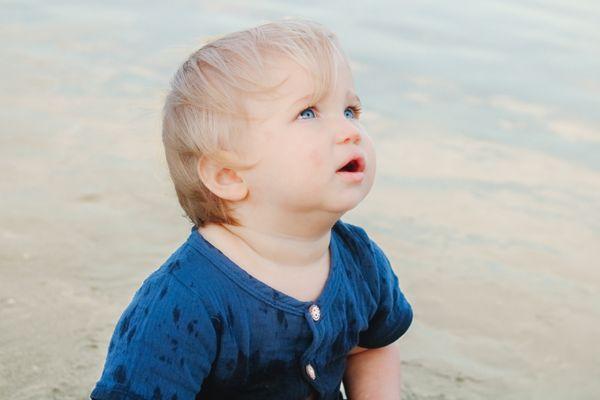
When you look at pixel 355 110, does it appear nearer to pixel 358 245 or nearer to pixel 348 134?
pixel 348 134

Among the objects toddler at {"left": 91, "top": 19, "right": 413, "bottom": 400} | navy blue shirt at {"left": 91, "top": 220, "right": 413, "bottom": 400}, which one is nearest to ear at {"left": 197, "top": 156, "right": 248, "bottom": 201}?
toddler at {"left": 91, "top": 19, "right": 413, "bottom": 400}

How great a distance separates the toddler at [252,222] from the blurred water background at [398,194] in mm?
225

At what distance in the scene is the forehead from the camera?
1.79 metres

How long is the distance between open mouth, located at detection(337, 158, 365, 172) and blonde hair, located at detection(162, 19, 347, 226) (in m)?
0.14

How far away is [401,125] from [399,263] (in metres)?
1.54

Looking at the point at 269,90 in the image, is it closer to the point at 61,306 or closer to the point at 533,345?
the point at 61,306

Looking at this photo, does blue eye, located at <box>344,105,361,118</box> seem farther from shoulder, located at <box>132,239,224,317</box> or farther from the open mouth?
shoulder, located at <box>132,239,224,317</box>

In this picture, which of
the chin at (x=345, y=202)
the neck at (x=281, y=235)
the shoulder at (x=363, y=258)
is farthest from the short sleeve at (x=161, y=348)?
the shoulder at (x=363, y=258)

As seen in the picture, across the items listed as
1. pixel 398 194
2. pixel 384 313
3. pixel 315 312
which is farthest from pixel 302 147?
pixel 398 194

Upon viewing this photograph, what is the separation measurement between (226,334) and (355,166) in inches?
15.9

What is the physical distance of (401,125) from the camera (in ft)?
15.4

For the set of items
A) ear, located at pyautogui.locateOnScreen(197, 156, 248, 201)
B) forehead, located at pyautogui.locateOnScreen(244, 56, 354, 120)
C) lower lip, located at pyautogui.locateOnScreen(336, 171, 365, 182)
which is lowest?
ear, located at pyautogui.locateOnScreen(197, 156, 248, 201)

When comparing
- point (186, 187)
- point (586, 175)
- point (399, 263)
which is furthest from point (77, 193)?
point (586, 175)

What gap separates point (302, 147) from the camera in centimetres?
178
